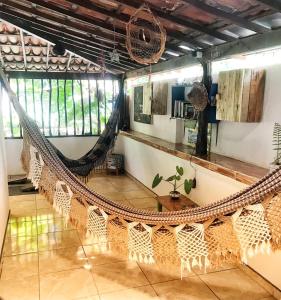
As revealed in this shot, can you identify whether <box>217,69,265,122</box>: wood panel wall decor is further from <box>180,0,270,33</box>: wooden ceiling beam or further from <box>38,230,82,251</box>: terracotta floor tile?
<box>38,230,82,251</box>: terracotta floor tile

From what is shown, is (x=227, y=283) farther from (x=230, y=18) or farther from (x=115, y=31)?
(x=115, y=31)

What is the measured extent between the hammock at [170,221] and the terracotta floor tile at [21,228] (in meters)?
1.22

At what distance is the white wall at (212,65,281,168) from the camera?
7.75 ft

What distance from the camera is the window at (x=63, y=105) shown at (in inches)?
225

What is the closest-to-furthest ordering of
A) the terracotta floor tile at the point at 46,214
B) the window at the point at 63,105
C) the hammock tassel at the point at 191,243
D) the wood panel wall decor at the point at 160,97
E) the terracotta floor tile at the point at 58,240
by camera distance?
1. the hammock tassel at the point at 191,243
2. the terracotta floor tile at the point at 58,240
3. the terracotta floor tile at the point at 46,214
4. the wood panel wall decor at the point at 160,97
5. the window at the point at 63,105

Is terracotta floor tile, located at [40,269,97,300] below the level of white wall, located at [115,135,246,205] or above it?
below

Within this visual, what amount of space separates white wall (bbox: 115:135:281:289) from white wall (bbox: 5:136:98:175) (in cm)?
69

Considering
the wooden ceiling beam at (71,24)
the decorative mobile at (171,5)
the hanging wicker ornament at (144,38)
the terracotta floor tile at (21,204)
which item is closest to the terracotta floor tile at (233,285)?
the hanging wicker ornament at (144,38)

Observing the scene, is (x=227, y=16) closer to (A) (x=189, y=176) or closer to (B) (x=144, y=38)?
(B) (x=144, y=38)

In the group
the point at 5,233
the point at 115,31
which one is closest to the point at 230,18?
the point at 115,31

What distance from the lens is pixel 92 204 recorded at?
1.92m

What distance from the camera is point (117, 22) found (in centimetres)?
280

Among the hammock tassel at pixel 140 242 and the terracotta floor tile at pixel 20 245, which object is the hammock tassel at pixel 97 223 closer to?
the hammock tassel at pixel 140 242

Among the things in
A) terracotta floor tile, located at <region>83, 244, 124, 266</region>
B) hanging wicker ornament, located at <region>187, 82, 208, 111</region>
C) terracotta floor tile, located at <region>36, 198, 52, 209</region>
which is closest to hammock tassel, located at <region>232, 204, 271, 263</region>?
terracotta floor tile, located at <region>83, 244, 124, 266</region>
